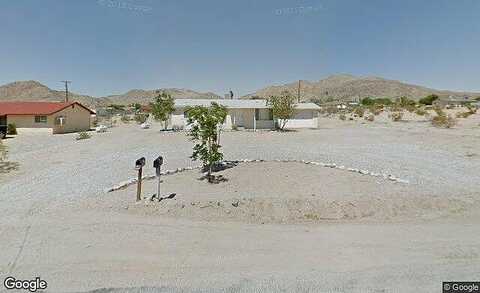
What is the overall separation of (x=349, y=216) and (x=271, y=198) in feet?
6.20

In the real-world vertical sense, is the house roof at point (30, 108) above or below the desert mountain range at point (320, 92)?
below

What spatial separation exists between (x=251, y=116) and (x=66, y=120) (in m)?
21.0

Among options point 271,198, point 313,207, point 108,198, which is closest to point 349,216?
point 313,207

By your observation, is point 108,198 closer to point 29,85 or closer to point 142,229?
point 142,229

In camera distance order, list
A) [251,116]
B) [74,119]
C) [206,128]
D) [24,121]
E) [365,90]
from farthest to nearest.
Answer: [365,90] < [74,119] < [251,116] < [24,121] < [206,128]

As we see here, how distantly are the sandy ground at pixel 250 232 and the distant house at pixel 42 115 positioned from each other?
2534cm

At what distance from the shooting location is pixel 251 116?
3369 cm

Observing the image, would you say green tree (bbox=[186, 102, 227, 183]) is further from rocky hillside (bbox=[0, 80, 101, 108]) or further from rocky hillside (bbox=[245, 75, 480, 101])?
rocky hillside (bbox=[0, 80, 101, 108])

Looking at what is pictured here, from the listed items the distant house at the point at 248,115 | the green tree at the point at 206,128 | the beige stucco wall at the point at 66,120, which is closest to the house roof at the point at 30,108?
the beige stucco wall at the point at 66,120

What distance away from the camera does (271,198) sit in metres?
7.73

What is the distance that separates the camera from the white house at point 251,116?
3253cm

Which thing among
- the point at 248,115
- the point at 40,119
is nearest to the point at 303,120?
the point at 248,115

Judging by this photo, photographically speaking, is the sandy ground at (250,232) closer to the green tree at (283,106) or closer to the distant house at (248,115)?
the green tree at (283,106)

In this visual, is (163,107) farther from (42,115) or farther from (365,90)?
(365,90)
